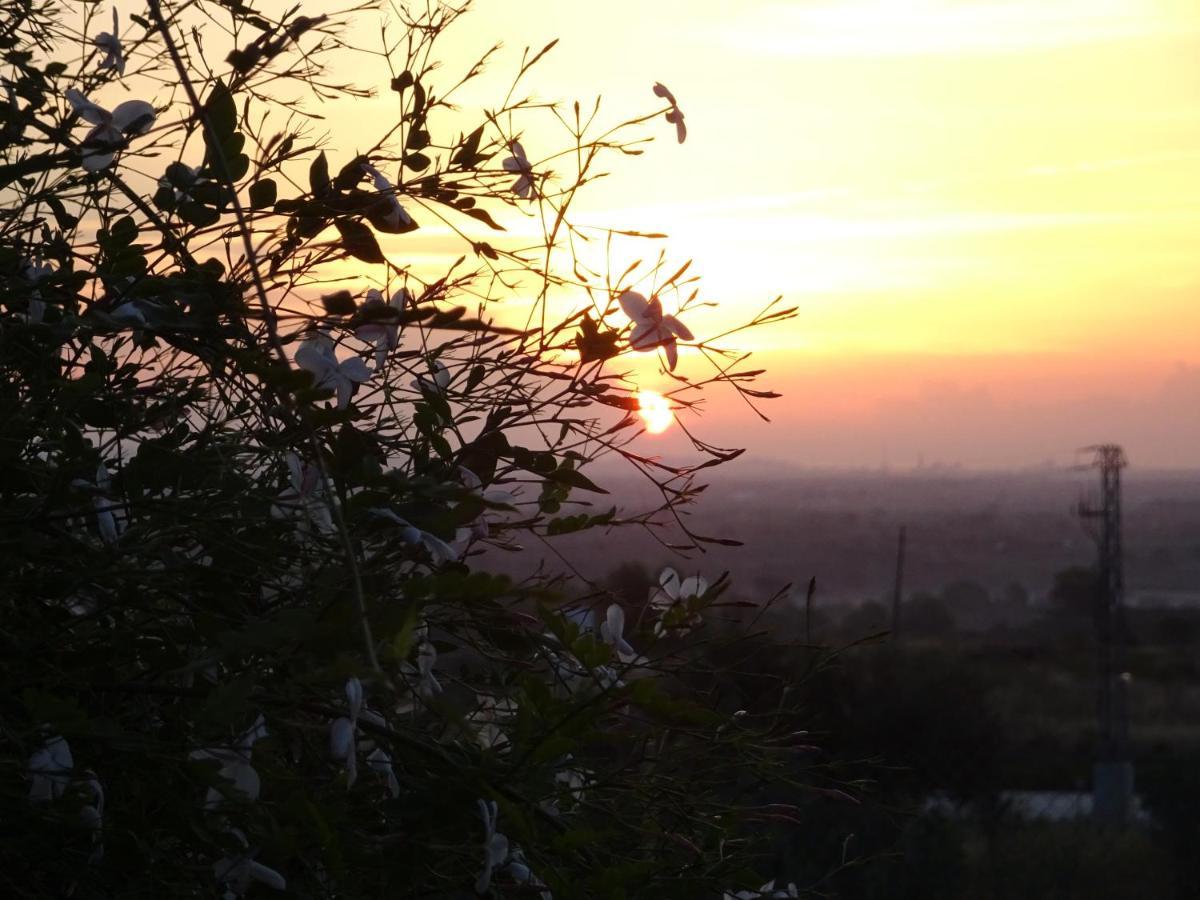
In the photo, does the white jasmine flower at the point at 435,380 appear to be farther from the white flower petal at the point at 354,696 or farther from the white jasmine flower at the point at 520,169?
the white flower petal at the point at 354,696

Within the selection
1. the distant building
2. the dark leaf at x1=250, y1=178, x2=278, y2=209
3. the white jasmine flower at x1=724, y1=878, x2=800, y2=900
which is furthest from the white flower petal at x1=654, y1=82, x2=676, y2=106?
the distant building

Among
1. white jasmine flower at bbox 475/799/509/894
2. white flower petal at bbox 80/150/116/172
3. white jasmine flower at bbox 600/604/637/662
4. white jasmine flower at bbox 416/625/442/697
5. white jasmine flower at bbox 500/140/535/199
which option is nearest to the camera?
white jasmine flower at bbox 475/799/509/894

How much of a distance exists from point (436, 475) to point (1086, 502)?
31363 mm

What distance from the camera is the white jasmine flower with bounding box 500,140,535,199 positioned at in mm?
2061

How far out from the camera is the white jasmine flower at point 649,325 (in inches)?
67.6

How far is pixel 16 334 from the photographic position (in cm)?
160

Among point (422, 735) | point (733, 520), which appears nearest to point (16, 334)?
point (422, 735)

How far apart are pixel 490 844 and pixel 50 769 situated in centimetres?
44

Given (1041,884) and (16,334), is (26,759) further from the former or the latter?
(1041,884)

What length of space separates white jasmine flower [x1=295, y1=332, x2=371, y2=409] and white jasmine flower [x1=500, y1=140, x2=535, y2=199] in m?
0.62

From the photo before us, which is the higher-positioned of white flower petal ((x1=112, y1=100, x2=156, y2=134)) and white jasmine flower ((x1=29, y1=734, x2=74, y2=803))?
white flower petal ((x1=112, y1=100, x2=156, y2=134))

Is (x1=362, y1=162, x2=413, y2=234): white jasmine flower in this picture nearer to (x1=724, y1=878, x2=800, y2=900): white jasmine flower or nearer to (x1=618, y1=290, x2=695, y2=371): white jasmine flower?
(x1=618, y1=290, x2=695, y2=371): white jasmine flower

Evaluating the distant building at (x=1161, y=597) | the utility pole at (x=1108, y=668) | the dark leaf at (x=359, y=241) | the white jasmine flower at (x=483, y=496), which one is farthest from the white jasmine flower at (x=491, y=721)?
the distant building at (x=1161, y=597)

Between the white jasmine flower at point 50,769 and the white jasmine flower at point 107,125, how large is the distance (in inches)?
29.4
